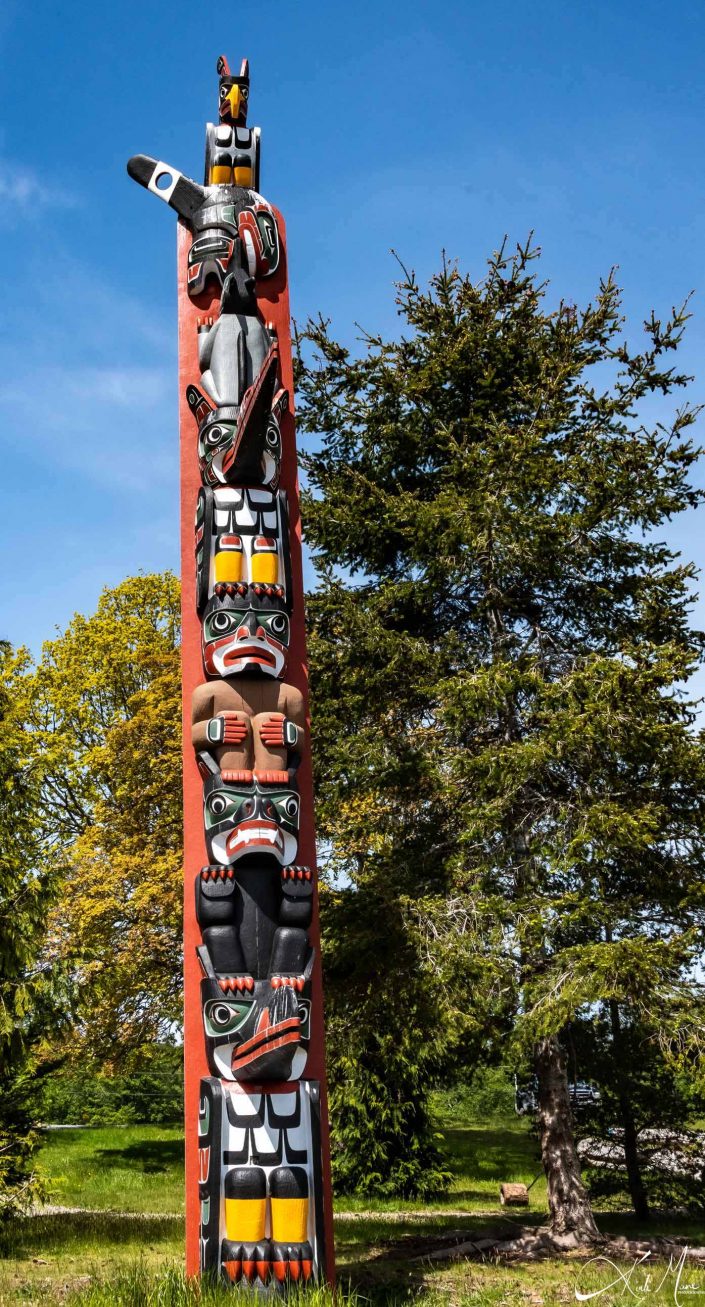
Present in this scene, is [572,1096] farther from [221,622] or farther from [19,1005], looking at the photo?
[221,622]

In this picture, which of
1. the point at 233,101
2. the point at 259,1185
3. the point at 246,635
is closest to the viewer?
the point at 259,1185

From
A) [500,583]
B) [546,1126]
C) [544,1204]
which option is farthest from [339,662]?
[544,1204]

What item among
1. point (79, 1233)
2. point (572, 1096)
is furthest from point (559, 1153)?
point (79, 1233)

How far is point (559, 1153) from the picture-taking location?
12.6m

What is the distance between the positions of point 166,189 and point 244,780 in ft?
21.6

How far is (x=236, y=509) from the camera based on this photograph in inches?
382

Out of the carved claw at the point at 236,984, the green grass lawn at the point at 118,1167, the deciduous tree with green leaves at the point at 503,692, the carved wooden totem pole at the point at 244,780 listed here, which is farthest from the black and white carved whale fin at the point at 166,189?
the green grass lawn at the point at 118,1167

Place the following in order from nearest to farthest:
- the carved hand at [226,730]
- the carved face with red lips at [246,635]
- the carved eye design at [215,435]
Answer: the carved hand at [226,730] < the carved face with red lips at [246,635] < the carved eye design at [215,435]

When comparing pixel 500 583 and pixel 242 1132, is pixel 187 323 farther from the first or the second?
pixel 242 1132

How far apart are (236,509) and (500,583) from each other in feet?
20.4

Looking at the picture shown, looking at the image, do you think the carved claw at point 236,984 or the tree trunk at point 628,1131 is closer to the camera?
the carved claw at point 236,984

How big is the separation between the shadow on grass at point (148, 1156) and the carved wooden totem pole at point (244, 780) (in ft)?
46.5

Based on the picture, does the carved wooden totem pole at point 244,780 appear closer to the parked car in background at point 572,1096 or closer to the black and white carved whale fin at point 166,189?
the black and white carved whale fin at point 166,189

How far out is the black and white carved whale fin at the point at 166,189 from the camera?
1147 centimetres
